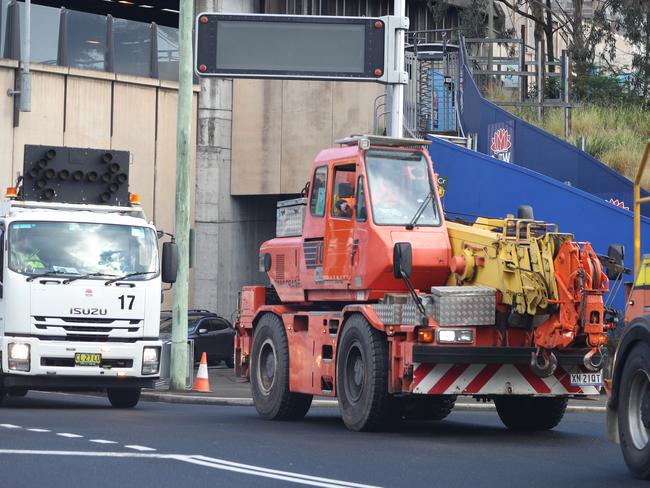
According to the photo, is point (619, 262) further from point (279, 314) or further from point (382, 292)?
point (279, 314)

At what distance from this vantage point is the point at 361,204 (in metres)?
17.6

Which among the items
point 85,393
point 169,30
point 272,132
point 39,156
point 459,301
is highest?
point 169,30

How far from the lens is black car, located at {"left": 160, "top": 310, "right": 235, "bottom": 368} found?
35719 mm

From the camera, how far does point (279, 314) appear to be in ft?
64.9

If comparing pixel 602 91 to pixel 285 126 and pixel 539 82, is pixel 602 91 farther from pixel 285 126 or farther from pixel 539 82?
pixel 285 126

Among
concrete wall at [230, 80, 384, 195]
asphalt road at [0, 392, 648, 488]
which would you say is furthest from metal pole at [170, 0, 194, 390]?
concrete wall at [230, 80, 384, 195]

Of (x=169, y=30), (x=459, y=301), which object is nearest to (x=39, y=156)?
(x=459, y=301)

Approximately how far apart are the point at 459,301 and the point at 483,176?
39.7 feet

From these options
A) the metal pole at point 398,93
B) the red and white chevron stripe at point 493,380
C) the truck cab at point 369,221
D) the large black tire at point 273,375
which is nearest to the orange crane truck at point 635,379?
the red and white chevron stripe at point 493,380

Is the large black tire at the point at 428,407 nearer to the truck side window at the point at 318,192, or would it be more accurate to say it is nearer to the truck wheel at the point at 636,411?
the truck side window at the point at 318,192

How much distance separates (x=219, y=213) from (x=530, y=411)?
23753 mm

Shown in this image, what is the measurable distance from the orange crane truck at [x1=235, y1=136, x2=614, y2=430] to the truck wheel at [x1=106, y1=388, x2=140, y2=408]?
9.92ft

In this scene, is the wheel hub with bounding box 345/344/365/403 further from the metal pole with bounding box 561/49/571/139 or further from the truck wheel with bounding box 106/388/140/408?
the metal pole with bounding box 561/49/571/139

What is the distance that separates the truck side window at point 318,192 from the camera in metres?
18.5
